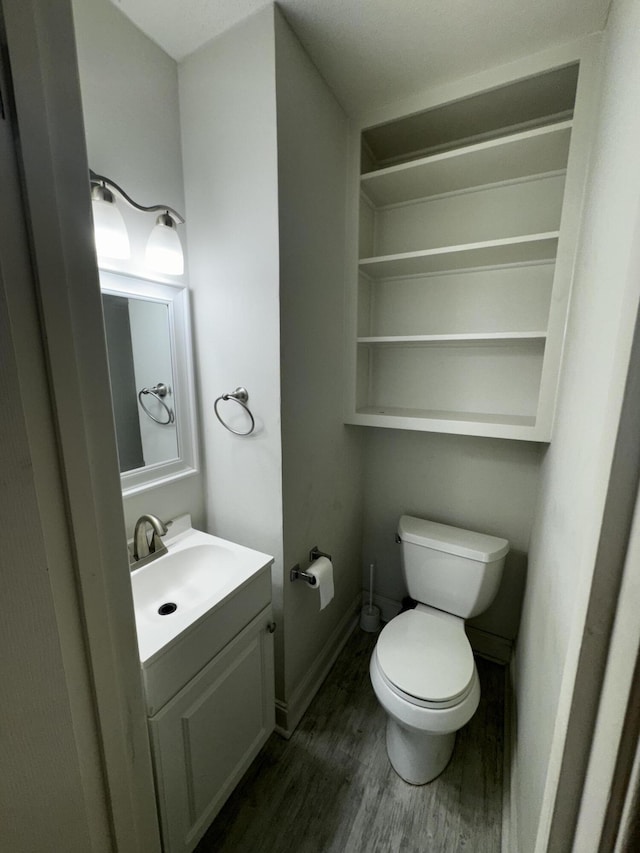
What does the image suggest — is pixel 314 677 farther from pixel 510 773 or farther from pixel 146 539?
pixel 146 539

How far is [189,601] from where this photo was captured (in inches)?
44.3

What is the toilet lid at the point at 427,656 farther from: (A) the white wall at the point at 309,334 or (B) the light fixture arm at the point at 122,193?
(B) the light fixture arm at the point at 122,193

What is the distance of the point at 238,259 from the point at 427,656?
1.65 m

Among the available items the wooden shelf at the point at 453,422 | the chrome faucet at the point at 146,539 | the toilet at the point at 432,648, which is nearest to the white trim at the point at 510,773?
the toilet at the point at 432,648

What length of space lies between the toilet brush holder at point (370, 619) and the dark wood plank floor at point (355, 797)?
17.0 inches

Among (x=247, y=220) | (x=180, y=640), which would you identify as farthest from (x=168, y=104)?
(x=180, y=640)

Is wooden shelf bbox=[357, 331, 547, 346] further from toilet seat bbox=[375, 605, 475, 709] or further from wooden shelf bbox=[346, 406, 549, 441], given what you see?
toilet seat bbox=[375, 605, 475, 709]

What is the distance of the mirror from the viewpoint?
1173 millimetres

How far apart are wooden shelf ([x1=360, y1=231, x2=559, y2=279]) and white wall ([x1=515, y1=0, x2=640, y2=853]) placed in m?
0.21

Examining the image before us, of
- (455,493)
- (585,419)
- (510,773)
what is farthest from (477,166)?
(510,773)

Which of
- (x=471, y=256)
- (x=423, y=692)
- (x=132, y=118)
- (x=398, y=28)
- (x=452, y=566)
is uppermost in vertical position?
(x=398, y=28)

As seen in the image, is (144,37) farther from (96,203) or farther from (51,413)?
(51,413)

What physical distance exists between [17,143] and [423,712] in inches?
65.0

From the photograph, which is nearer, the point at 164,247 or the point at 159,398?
the point at 164,247
